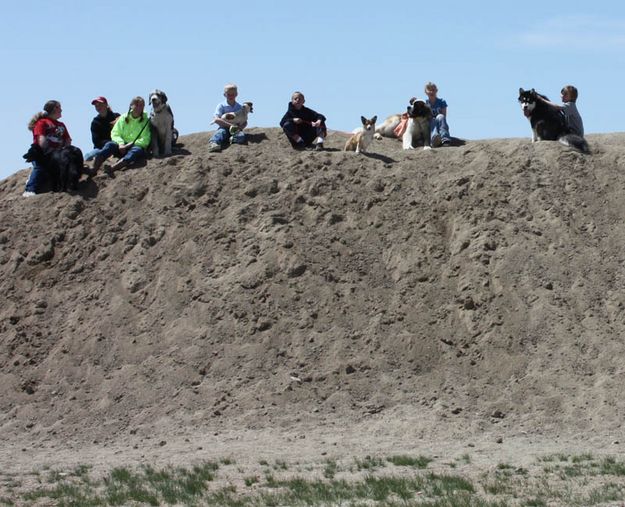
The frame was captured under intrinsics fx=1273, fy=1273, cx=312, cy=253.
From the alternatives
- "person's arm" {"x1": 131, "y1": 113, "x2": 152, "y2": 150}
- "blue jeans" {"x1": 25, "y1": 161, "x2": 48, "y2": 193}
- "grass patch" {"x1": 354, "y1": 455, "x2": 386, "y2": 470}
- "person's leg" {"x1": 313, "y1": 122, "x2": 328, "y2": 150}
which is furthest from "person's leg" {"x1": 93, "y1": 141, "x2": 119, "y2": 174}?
"grass patch" {"x1": 354, "y1": 455, "x2": 386, "y2": 470}

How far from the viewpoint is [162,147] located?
23.1m

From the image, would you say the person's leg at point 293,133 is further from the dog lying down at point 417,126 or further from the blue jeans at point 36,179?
the blue jeans at point 36,179

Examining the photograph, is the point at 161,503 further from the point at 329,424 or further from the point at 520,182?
the point at 520,182

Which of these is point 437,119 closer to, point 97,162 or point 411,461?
point 97,162

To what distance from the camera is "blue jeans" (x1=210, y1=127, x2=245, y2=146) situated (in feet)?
75.7

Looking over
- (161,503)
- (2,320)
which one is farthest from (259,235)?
(161,503)

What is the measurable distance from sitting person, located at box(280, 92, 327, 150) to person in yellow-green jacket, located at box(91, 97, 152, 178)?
2475 millimetres

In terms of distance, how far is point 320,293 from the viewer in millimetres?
19875

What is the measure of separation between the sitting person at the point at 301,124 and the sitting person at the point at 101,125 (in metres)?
3.14

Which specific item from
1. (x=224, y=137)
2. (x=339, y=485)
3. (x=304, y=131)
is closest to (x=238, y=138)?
(x=224, y=137)

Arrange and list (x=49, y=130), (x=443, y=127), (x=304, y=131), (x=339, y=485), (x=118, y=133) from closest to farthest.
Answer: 1. (x=339, y=485)
2. (x=49, y=130)
3. (x=118, y=133)
4. (x=304, y=131)
5. (x=443, y=127)

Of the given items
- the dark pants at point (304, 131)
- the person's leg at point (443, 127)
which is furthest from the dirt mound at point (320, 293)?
the person's leg at point (443, 127)

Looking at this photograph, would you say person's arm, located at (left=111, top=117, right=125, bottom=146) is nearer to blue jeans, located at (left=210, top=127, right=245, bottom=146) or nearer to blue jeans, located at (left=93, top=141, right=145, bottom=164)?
blue jeans, located at (left=93, top=141, right=145, bottom=164)

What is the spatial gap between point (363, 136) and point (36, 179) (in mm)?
5894
